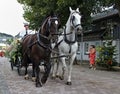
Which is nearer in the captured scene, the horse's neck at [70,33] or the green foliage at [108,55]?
the horse's neck at [70,33]

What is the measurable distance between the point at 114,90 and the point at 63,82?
2.66m

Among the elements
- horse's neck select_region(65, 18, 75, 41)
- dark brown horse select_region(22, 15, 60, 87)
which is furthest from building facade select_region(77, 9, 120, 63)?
dark brown horse select_region(22, 15, 60, 87)

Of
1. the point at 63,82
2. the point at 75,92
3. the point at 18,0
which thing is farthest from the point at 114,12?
the point at 75,92

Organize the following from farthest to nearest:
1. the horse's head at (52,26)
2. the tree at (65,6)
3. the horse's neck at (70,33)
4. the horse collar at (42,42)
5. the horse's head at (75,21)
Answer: the tree at (65,6)
the horse's neck at (70,33)
the horse's head at (75,21)
the horse collar at (42,42)
the horse's head at (52,26)

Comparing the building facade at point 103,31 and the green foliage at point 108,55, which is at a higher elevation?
the building facade at point 103,31

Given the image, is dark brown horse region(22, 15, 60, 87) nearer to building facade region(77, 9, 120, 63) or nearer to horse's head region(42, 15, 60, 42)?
horse's head region(42, 15, 60, 42)

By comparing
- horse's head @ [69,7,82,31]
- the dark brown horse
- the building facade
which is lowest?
the dark brown horse

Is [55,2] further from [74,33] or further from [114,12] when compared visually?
[74,33]

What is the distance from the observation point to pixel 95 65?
96.3 feet

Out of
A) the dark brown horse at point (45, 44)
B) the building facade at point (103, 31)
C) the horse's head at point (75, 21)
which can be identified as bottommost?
the dark brown horse at point (45, 44)

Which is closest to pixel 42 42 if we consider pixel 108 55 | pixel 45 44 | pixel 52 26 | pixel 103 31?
pixel 45 44

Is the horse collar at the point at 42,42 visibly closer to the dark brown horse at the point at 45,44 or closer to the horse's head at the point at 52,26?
the dark brown horse at the point at 45,44

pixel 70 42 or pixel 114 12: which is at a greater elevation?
pixel 114 12

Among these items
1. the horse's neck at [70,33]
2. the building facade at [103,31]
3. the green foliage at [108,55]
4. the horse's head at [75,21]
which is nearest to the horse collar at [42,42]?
the horse's head at [75,21]
